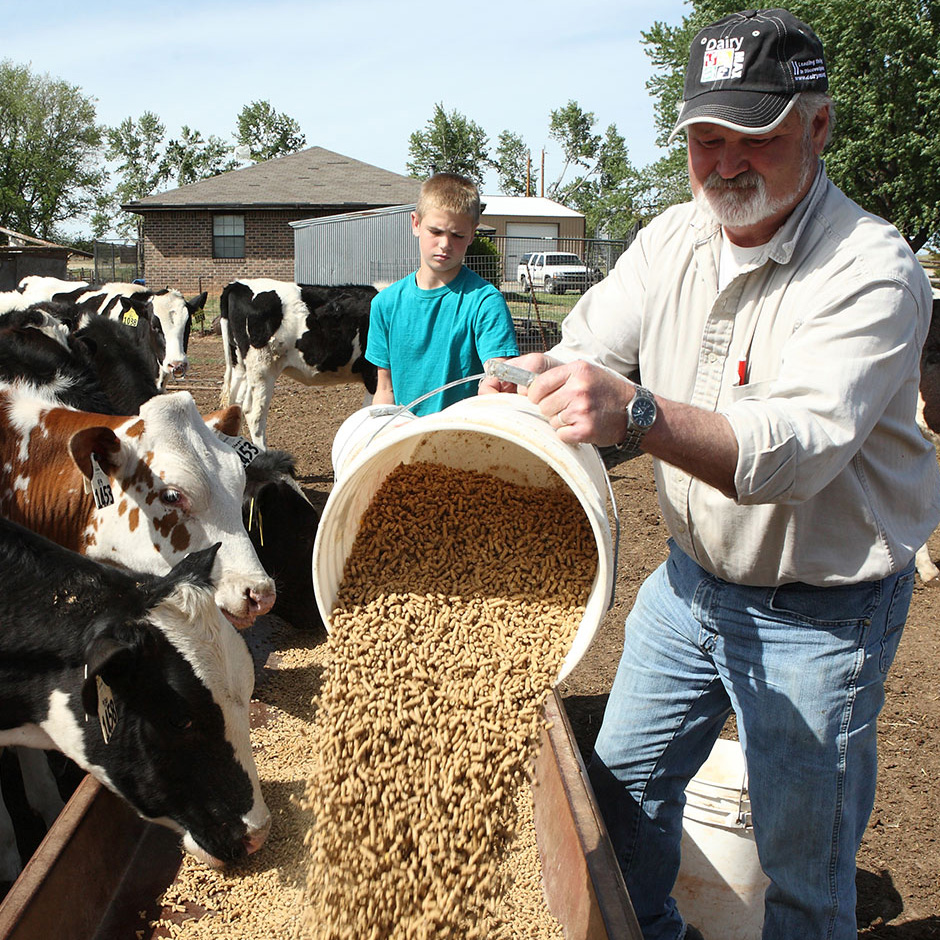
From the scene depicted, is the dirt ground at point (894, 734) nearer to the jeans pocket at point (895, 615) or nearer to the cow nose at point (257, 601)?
the jeans pocket at point (895, 615)

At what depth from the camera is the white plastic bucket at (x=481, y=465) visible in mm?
2023

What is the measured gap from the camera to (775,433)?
5.57ft

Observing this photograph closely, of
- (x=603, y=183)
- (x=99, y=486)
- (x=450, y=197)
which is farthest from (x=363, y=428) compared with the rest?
(x=603, y=183)

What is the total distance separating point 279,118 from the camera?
240 ft

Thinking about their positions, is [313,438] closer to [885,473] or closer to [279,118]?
[885,473]

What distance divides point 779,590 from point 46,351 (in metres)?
3.91

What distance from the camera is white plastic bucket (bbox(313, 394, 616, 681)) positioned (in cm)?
202

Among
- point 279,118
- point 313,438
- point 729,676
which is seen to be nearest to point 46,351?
point 729,676

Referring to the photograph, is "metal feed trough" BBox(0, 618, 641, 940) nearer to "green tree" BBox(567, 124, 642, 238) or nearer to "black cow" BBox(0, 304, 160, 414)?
"black cow" BBox(0, 304, 160, 414)

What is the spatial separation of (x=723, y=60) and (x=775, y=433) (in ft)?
2.88

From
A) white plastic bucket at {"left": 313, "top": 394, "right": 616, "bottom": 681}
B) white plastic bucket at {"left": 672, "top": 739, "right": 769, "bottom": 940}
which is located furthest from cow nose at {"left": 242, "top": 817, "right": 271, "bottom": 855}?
white plastic bucket at {"left": 672, "top": 739, "right": 769, "bottom": 940}

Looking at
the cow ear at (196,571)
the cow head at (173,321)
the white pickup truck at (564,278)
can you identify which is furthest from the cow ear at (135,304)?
the cow ear at (196,571)

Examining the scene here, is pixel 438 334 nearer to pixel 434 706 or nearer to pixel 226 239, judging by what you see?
pixel 434 706

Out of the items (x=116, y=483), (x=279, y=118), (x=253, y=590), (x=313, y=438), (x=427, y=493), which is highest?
(x=279, y=118)
